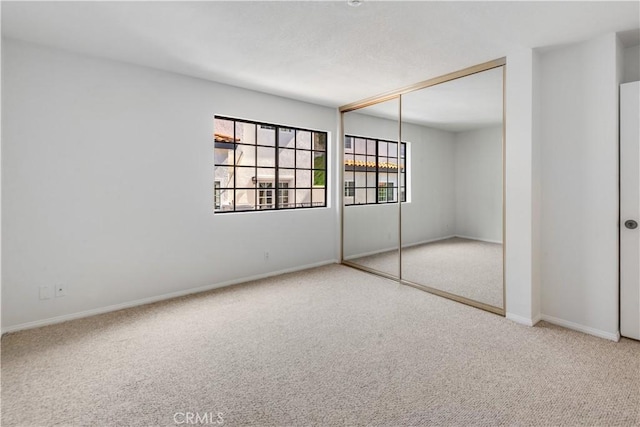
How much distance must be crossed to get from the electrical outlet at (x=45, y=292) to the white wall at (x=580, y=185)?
4502 millimetres

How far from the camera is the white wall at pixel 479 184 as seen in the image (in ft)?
10.4

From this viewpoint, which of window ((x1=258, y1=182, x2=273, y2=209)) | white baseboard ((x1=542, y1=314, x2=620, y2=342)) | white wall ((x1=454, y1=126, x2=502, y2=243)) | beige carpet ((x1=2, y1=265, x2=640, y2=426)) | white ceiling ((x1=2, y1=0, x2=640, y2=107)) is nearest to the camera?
beige carpet ((x1=2, y1=265, x2=640, y2=426))

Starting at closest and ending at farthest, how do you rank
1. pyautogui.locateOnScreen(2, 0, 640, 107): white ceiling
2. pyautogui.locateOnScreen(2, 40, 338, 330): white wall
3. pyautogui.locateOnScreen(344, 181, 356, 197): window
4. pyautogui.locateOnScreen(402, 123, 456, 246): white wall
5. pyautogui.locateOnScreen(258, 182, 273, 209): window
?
pyautogui.locateOnScreen(2, 0, 640, 107): white ceiling < pyautogui.locateOnScreen(2, 40, 338, 330): white wall < pyautogui.locateOnScreen(402, 123, 456, 246): white wall < pyautogui.locateOnScreen(258, 182, 273, 209): window < pyautogui.locateOnScreen(344, 181, 356, 197): window

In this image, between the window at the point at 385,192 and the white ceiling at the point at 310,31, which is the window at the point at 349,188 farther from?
the white ceiling at the point at 310,31

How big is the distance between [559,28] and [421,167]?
71.7 inches

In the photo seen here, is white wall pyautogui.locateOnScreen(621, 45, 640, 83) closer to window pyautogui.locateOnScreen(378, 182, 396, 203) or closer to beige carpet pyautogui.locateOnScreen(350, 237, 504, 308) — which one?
beige carpet pyautogui.locateOnScreen(350, 237, 504, 308)

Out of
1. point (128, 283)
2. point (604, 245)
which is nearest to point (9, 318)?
point (128, 283)

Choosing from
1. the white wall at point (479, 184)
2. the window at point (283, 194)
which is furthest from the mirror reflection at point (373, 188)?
the window at point (283, 194)

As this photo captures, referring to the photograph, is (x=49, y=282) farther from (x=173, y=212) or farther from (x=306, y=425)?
(x=306, y=425)

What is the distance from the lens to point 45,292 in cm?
283

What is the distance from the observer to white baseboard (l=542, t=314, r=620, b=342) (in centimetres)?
255

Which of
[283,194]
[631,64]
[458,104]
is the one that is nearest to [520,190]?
[458,104]

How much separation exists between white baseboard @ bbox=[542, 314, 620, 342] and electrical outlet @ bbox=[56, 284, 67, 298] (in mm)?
4434

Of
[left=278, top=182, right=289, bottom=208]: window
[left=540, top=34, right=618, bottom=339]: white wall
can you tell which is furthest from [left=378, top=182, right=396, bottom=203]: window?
[left=540, top=34, right=618, bottom=339]: white wall
